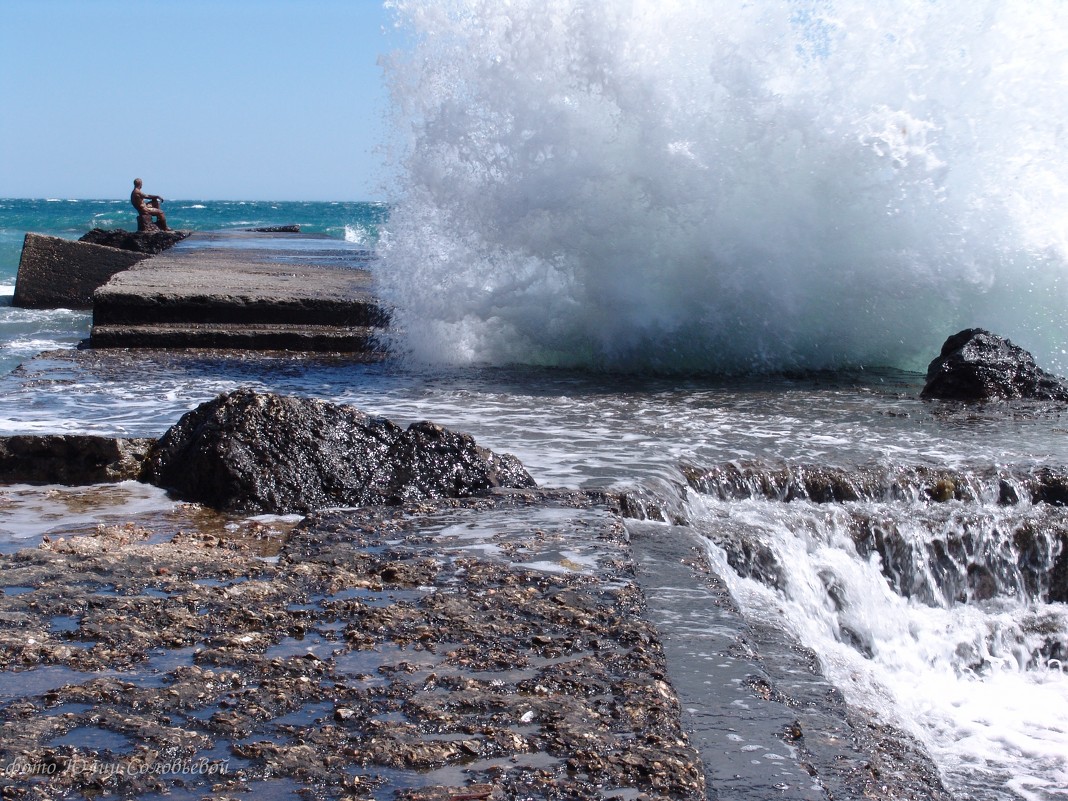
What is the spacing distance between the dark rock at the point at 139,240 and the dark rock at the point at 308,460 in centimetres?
1348

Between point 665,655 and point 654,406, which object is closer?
point 665,655

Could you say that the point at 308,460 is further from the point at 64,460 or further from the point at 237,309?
the point at 237,309

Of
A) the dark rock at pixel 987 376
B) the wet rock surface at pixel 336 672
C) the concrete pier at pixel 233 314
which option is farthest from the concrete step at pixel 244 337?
the wet rock surface at pixel 336 672

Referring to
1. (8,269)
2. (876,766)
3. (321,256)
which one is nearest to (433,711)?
(876,766)

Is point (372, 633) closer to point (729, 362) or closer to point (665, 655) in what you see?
point (665, 655)

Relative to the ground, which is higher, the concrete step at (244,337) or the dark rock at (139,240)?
the dark rock at (139,240)

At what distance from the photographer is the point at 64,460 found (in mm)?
4219

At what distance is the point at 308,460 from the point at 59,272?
1104 centimetres

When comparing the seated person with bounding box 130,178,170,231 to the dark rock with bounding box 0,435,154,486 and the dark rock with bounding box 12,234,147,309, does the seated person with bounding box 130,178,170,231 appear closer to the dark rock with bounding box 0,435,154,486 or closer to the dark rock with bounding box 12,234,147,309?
the dark rock with bounding box 12,234,147,309

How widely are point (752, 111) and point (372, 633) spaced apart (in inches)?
249

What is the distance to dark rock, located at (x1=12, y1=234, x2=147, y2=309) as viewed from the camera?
1350cm

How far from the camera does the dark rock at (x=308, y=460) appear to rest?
3.87 meters

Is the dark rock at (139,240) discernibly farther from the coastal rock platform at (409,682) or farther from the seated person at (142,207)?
the coastal rock platform at (409,682)

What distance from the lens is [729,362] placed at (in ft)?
26.0
